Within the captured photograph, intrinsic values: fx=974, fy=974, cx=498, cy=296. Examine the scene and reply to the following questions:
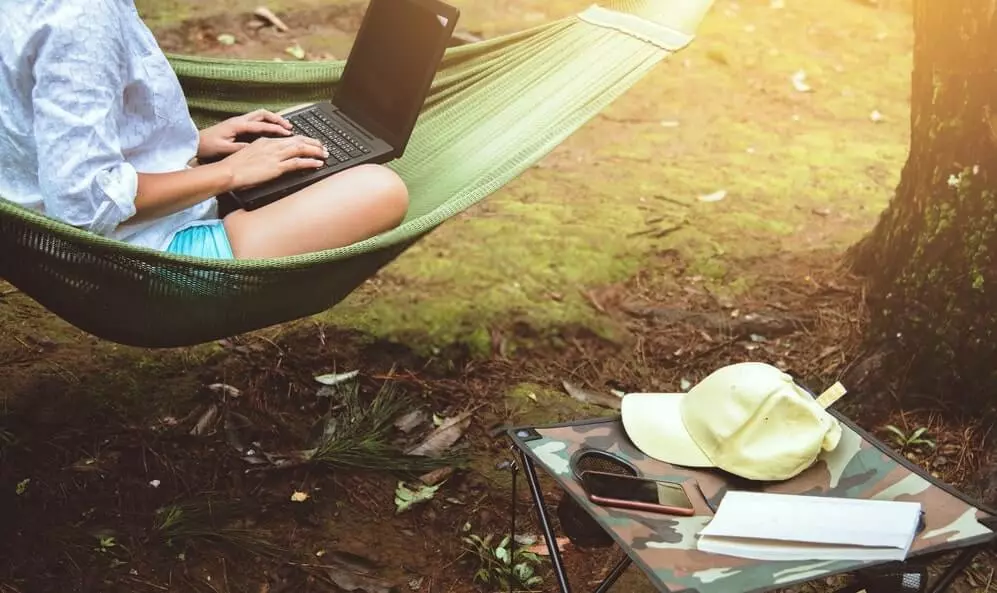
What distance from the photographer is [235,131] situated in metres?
2.01

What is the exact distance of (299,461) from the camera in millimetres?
2086

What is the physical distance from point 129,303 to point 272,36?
298 cm

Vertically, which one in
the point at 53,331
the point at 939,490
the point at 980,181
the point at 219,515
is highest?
the point at 980,181

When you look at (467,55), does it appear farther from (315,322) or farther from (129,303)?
(129,303)

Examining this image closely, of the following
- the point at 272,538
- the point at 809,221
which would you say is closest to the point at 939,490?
the point at 272,538

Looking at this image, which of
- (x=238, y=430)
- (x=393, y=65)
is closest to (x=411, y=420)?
(x=238, y=430)

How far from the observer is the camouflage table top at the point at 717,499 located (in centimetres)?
126

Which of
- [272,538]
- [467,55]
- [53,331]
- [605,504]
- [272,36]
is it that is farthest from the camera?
[272,36]

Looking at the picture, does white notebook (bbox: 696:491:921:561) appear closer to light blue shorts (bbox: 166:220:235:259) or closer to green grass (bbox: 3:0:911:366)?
light blue shorts (bbox: 166:220:235:259)

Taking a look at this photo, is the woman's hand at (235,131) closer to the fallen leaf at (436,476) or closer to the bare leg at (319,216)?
the bare leg at (319,216)

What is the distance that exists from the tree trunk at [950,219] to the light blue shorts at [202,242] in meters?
1.47

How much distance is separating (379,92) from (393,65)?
71 mm

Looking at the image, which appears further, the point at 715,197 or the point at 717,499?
the point at 715,197

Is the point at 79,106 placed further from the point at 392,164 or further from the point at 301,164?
the point at 392,164
